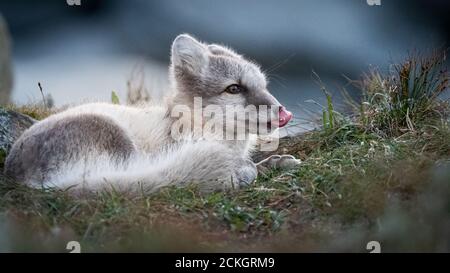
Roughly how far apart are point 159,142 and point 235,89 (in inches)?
27.1

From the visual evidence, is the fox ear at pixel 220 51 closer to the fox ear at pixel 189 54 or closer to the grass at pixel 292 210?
the fox ear at pixel 189 54

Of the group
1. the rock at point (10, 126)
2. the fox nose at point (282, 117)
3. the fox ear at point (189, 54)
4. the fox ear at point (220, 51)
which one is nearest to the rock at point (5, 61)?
the rock at point (10, 126)

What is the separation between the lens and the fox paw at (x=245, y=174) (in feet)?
13.8

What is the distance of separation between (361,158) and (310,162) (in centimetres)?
42

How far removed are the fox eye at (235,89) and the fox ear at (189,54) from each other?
0.85ft

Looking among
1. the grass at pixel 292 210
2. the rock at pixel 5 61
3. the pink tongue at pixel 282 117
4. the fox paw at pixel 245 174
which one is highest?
the rock at pixel 5 61

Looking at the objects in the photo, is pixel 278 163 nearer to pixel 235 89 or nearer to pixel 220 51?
pixel 235 89

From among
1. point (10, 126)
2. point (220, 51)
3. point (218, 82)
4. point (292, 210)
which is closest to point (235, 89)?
point (218, 82)

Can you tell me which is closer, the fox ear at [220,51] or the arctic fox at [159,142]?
the arctic fox at [159,142]

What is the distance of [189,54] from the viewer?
4.68 meters

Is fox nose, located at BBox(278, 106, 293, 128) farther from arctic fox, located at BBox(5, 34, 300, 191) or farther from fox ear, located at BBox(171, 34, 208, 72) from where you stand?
fox ear, located at BBox(171, 34, 208, 72)

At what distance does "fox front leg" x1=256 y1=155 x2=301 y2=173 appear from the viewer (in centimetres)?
473
